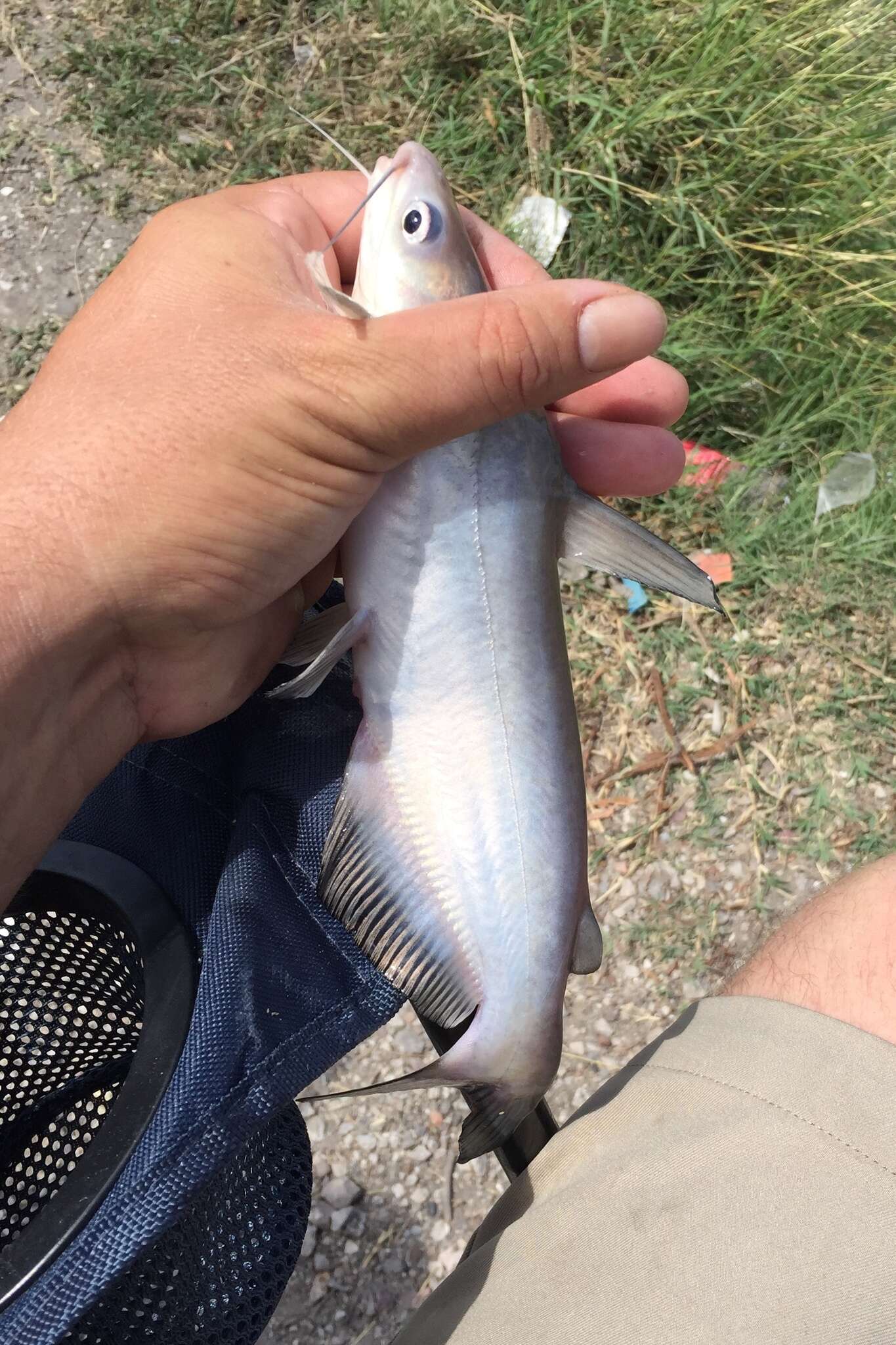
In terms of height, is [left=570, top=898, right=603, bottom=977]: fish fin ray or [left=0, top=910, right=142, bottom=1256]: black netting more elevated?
[left=0, top=910, right=142, bottom=1256]: black netting

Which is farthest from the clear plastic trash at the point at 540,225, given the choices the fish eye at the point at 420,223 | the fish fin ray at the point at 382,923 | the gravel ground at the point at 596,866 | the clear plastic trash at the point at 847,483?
the fish fin ray at the point at 382,923

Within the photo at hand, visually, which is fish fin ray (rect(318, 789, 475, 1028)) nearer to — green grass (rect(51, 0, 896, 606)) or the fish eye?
the fish eye

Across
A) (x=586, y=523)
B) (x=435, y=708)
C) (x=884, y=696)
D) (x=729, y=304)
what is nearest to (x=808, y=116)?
(x=729, y=304)

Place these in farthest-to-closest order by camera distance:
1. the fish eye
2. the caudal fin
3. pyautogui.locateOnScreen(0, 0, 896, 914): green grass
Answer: pyautogui.locateOnScreen(0, 0, 896, 914): green grass, the fish eye, the caudal fin

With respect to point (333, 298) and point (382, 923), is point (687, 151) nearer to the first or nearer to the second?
point (333, 298)

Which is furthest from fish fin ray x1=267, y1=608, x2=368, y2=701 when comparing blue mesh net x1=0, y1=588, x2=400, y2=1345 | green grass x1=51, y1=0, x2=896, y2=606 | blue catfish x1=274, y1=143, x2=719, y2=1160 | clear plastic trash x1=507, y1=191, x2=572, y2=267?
clear plastic trash x1=507, y1=191, x2=572, y2=267

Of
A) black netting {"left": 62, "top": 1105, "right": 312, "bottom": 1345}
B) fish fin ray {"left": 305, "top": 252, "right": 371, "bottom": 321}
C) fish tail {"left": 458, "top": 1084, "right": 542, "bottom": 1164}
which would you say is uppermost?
fish fin ray {"left": 305, "top": 252, "right": 371, "bottom": 321}

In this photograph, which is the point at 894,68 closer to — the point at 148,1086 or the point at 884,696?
the point at 884,696

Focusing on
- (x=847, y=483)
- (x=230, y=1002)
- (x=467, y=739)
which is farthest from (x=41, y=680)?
(x=847, y=483)
